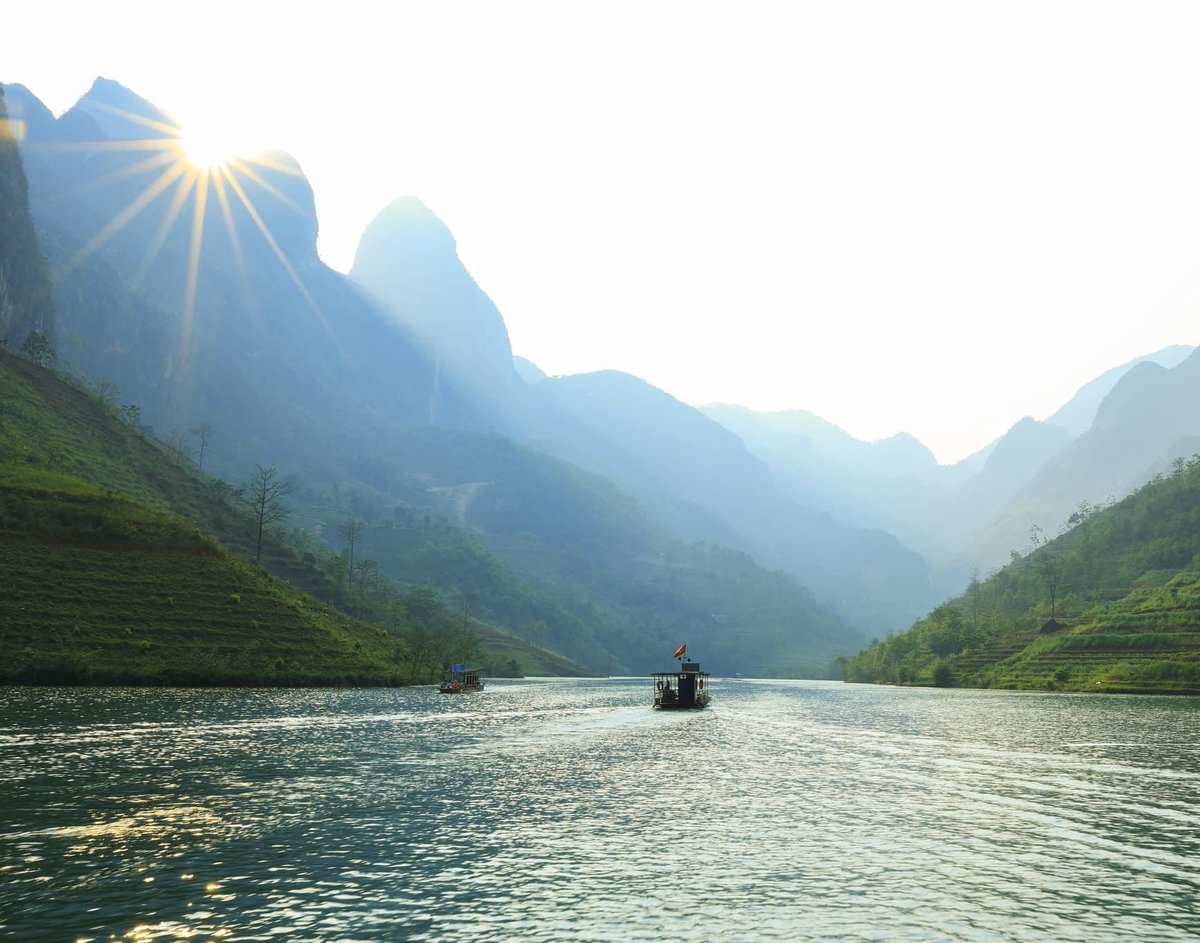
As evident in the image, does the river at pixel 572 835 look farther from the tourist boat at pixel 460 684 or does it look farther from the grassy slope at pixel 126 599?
the tourist boat at pixel 460 684

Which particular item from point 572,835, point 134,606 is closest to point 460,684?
point 134,606

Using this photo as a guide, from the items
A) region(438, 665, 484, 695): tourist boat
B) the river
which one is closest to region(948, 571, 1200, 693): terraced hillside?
the river

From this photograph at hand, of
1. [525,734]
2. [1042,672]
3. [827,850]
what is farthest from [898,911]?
[1042,672]

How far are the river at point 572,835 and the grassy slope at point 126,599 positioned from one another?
87.7 ft

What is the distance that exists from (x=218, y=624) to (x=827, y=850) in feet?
359

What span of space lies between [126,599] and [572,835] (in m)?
103

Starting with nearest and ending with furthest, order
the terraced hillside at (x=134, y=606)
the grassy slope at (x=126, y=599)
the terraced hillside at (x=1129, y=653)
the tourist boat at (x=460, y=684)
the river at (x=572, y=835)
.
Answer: the river at (x=572, y=835) → the terraced hillside at (x=134, y=606) → the grassy slope at (x=126, y=599) → the terraced hillside at (x=1129, y=653) → the tourist boat at (x=460, y=684)

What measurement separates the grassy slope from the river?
26.7m

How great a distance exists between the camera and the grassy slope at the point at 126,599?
363 ft

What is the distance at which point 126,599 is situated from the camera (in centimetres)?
12256

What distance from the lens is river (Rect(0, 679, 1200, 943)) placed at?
95.7 ft

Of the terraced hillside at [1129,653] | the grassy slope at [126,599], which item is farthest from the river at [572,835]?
the terraced hillside at [1129,653]

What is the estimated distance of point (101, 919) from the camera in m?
27.8

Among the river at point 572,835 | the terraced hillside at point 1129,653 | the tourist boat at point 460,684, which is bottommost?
the river at point 572,835
